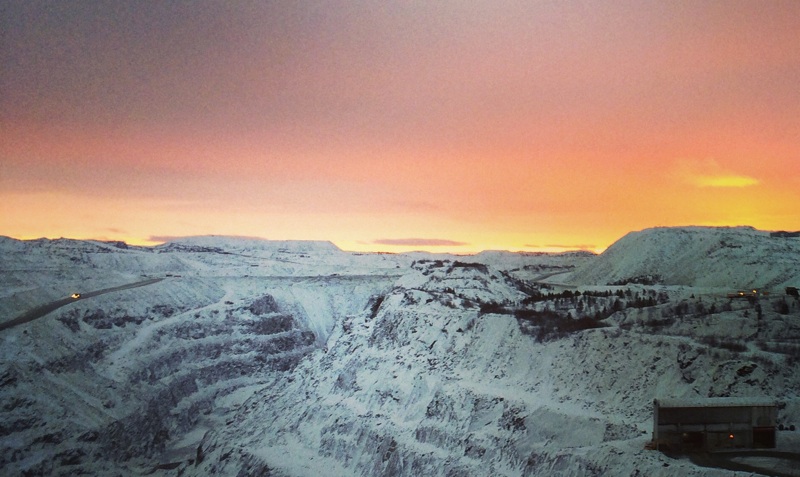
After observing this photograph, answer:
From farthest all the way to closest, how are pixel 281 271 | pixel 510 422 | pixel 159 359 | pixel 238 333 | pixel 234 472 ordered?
pixel 281 271
pixel 238 333
pixel 159 359
pixel 234 472
pixel 510 422

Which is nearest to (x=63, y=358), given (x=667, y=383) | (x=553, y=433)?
(x=553, y=433)

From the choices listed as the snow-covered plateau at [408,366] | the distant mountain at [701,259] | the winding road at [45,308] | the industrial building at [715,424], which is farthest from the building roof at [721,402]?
the winding road at [45,308]

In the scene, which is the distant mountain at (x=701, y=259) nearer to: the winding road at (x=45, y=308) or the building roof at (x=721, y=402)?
the building roof at (x=721, y=402)

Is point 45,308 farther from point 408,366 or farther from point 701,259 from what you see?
point 701,259

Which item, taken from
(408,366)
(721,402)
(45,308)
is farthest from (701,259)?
(45,308)

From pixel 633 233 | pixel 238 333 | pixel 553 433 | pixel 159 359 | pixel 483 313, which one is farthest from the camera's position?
pixel 633 233

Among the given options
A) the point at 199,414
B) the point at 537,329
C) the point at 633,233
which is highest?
the point at 633,233

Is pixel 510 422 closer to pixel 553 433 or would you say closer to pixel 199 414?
pixel 553 433
